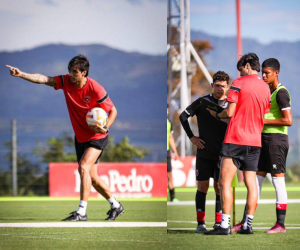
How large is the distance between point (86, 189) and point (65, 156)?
11.5m

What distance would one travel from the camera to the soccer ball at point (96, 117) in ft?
18.3

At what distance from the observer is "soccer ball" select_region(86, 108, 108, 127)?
5566mm

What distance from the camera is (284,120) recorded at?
4.91 metres

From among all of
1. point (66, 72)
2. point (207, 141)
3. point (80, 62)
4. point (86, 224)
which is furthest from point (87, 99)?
point (66, 72)

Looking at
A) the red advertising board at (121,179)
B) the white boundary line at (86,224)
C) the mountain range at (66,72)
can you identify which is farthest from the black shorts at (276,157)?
the mountain range at (66,72)

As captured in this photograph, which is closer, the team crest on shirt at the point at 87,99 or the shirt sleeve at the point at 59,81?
the shirt sleeve at the point at 59,81

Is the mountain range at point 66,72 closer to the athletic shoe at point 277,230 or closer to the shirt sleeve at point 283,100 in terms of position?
the shirt sleeve at point 283,100

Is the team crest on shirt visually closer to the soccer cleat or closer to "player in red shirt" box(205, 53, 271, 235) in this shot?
"player in red shirt" box(205, 53, 271, 235)

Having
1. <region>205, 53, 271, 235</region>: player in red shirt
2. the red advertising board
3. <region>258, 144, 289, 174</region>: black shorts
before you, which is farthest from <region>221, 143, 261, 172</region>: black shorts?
the red advertising board

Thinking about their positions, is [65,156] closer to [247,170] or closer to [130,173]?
[130,173]

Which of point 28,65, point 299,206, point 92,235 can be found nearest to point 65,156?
point 299,206

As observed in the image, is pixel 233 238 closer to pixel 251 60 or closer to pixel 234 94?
pixel 234 94

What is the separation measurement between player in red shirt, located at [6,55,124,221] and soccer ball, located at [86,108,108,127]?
53mm

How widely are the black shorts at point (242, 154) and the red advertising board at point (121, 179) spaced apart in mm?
7958
